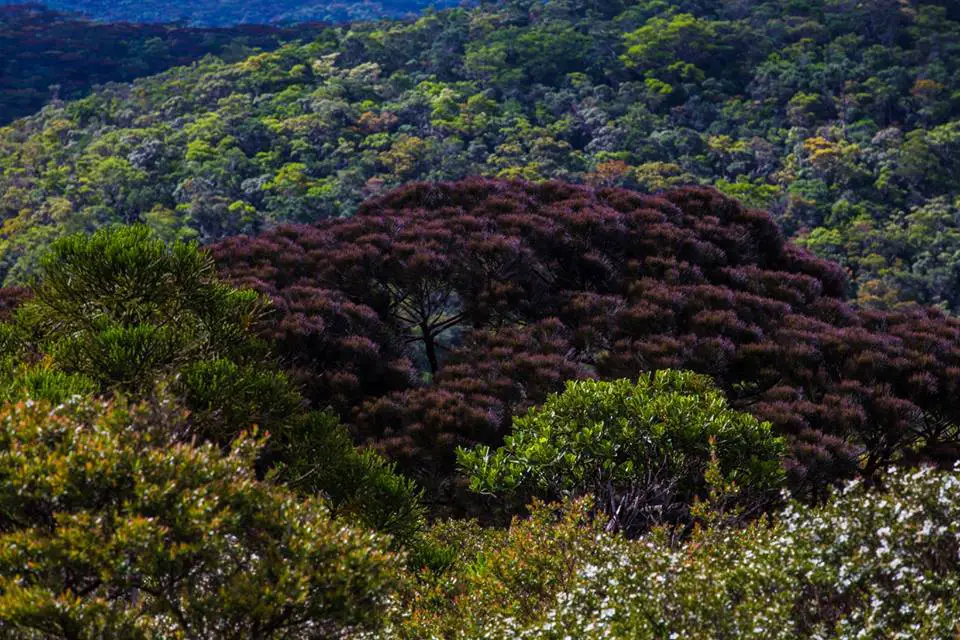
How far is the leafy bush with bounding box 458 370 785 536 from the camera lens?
12.3 metres

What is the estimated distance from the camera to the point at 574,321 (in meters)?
19.4

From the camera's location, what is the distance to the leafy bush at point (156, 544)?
6184 millimetres

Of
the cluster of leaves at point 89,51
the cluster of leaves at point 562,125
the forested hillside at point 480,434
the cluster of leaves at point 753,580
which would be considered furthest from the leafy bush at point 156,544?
the cluster of leaves at point 89,51

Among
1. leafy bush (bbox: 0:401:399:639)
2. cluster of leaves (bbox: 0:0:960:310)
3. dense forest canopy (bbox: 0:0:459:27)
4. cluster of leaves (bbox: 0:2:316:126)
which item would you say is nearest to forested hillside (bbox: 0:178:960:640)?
leafy bush (bbox: 0:401:399:639)

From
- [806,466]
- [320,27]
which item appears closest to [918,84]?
[320,27]

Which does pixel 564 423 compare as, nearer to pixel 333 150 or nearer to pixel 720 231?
pixel 720 231

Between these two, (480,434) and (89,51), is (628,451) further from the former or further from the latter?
(89,51)

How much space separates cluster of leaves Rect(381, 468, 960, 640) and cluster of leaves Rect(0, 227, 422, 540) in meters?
2.41

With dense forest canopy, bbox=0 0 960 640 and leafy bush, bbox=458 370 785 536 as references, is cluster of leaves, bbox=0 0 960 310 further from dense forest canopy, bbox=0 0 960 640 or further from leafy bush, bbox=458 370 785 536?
leafy bush, bbox=458 370 785 536

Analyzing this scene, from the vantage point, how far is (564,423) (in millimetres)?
12688

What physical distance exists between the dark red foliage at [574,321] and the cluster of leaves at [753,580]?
5.65m

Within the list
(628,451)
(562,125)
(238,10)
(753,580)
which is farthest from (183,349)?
(238,10)

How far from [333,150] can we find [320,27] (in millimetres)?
36732

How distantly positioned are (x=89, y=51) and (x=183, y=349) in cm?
8909
